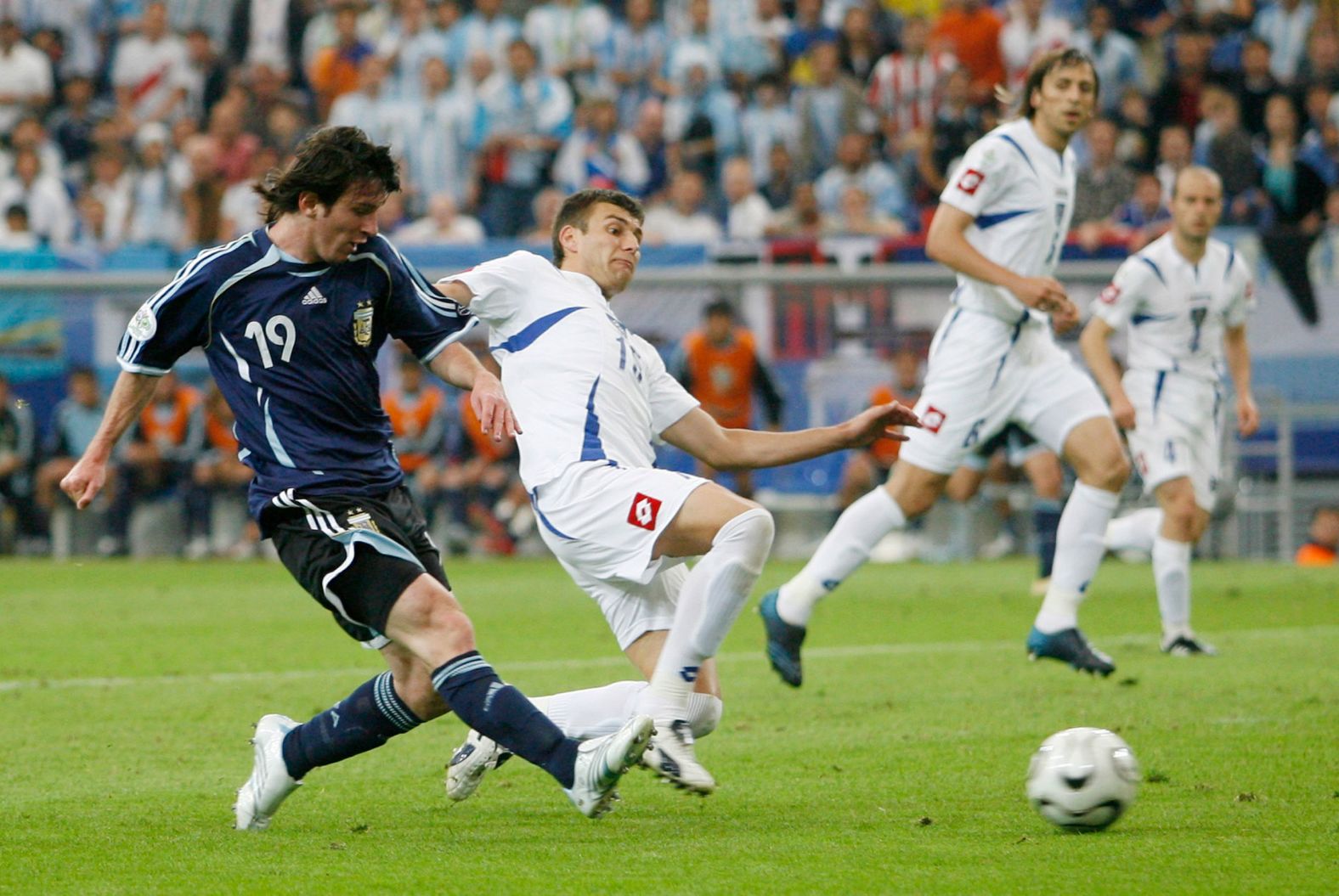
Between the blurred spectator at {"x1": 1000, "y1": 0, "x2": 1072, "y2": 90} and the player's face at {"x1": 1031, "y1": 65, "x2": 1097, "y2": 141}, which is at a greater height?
the player's face at {"x1": 1031, "y1": 65, "x2": 1097, "y2": 141}

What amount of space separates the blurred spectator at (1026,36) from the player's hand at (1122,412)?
950 centimetres

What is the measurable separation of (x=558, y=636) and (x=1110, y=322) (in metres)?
3.47

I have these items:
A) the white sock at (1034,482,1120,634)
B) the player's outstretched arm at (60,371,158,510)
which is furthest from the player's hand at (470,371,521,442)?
the white sock at (1034,482,1120,634)

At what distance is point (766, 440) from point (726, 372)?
30.5ft

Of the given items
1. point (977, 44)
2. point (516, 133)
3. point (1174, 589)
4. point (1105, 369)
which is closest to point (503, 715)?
point (1174, 589)

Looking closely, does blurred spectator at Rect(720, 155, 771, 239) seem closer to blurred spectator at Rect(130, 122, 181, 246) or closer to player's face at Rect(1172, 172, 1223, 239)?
blurred spectator at Rect(130, 122, 181, 246)

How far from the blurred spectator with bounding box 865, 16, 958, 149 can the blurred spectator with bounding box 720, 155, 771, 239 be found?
159cm

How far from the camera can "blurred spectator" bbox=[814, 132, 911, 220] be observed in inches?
685

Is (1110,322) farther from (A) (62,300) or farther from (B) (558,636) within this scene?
(A) (62,300)

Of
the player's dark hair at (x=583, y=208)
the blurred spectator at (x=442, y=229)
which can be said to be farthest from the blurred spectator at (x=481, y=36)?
the player's dark hair at (x=583, y=208)

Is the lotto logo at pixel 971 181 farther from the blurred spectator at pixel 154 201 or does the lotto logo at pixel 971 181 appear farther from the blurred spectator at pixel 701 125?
the blurred spectator at pixel 154 201

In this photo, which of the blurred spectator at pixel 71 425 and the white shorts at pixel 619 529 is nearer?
the white shorts at pixel 619 529

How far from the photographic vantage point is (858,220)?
1686cm

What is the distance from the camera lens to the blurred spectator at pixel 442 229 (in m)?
16.8
